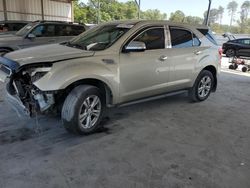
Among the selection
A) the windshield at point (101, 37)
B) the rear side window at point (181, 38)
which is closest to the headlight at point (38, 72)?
the windshield at point (101, 37)

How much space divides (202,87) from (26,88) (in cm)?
369

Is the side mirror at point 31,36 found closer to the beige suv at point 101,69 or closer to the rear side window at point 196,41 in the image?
the beige suv at point 101,69

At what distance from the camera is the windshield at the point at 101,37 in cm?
423

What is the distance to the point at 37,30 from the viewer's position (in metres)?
9.72

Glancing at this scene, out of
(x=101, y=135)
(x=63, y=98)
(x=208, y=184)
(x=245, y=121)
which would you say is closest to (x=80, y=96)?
(x=63, y=98)

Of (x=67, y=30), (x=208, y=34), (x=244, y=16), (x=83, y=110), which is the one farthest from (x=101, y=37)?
(x=244, y=16)

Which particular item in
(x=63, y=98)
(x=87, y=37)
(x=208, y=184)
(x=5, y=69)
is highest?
(x=87, y=37)

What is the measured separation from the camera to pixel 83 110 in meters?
3.90

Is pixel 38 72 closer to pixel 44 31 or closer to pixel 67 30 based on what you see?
pixel 44 31

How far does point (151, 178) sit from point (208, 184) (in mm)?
608

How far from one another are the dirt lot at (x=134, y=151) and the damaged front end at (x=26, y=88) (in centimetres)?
47

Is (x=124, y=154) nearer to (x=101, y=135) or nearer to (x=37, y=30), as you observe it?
(x=101, y=135)

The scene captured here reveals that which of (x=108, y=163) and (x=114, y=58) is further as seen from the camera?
(x=114, y=58)

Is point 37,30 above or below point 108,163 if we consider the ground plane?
above
